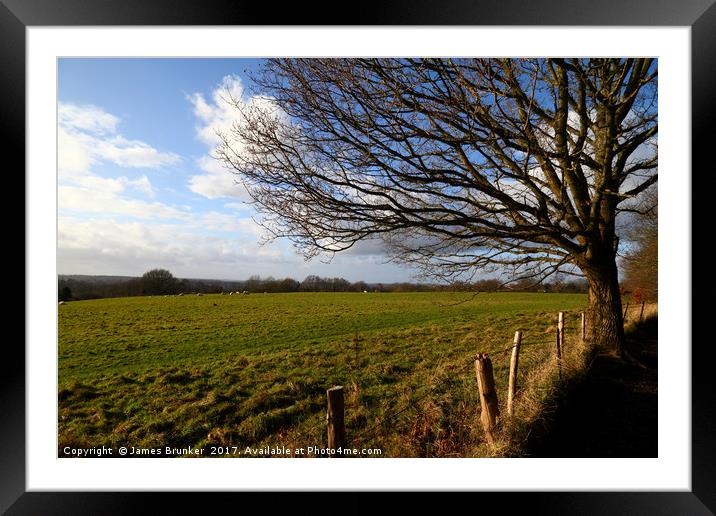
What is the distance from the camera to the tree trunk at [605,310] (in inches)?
142

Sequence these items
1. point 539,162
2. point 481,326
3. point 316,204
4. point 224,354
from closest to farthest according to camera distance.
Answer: point 316,204
point 539,162
point 481,326
point 224,354

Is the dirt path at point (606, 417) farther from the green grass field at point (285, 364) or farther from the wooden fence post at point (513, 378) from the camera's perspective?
the green grass field at point (285, 364)

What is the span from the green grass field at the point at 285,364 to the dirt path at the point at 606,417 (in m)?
0.54

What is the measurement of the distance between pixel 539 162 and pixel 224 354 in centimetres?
481

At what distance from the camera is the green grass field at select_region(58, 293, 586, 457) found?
238cm

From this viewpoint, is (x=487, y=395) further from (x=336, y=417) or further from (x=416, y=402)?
(x=336, y=417)

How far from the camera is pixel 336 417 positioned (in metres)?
1.83
